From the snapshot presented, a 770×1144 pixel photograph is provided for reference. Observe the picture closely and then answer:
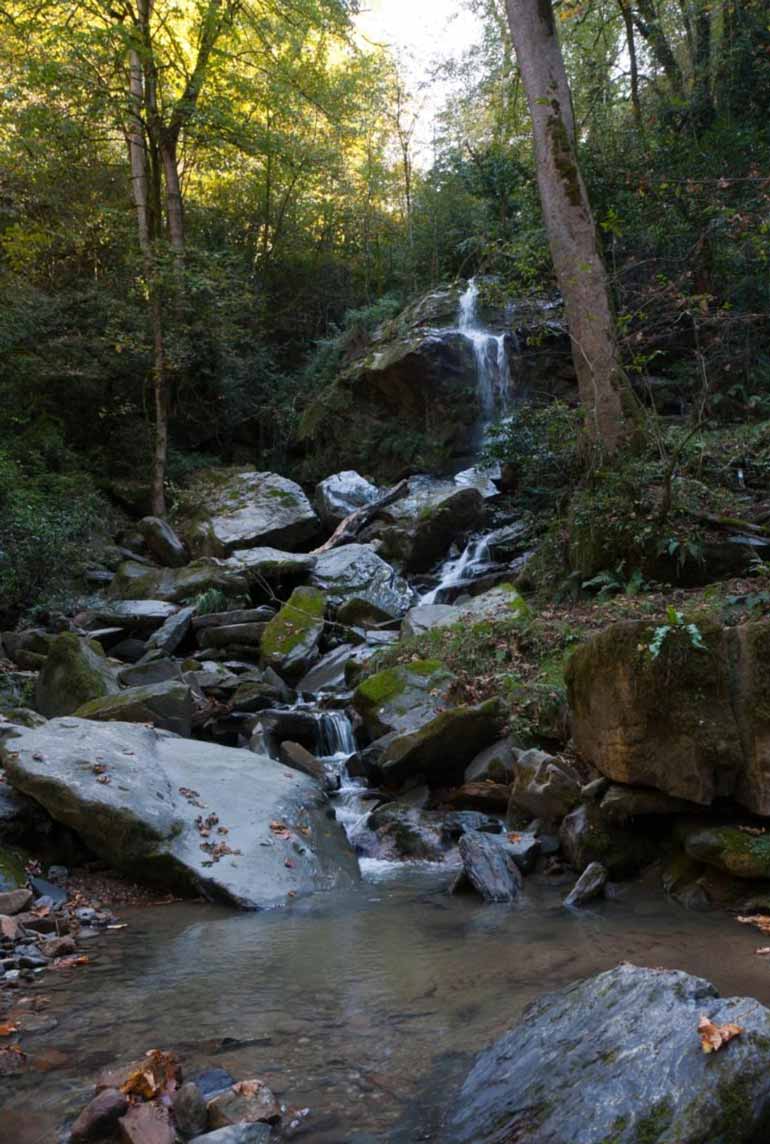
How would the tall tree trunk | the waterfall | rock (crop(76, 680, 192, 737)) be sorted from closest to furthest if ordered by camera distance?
rock (crop(76, 680, 192, 737)) < the tall tree trunk < the waterfall

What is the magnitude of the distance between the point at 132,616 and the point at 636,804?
822cm

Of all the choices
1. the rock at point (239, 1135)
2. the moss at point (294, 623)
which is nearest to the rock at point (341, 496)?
the moss at point (294, 623)

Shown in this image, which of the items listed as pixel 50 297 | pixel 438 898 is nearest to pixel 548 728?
pixel 438 898

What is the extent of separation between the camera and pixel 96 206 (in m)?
18.0

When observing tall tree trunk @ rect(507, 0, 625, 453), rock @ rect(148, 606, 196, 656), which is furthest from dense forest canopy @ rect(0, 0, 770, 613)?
rock @ rect(148, 606, 196, 656)

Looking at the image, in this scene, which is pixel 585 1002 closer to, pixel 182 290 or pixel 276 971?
pixel 276 971

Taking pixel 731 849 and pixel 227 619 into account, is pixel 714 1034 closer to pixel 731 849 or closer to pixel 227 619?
pixel 731 849

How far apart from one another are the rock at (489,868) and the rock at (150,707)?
3.27 m

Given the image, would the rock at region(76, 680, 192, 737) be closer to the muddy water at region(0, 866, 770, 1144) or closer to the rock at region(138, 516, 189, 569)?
the muddy water at region(0, 866, 770, 1144)

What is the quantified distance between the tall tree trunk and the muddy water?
6.18 m

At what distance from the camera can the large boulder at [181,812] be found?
5.58 meters

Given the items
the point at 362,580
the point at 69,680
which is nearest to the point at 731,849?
the point at 69,680

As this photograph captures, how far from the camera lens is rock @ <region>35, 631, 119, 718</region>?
829cm

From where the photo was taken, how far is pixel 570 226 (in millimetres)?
10125
